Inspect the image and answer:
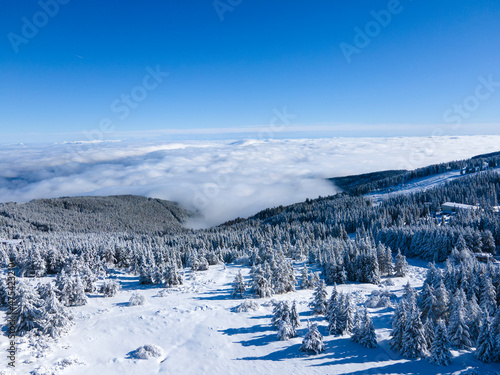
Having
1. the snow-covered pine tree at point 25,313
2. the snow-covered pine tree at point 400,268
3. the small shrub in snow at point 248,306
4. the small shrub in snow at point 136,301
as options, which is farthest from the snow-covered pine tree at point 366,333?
the snow-covered pine tree at point 25,313

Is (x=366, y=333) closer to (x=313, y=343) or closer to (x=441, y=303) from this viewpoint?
(x=313, y=343)

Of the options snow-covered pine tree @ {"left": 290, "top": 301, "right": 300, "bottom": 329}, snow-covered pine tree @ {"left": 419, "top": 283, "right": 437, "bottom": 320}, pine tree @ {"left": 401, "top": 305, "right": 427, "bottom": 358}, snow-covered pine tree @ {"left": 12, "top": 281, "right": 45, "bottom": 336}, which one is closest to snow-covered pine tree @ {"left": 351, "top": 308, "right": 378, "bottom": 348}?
pine tree @ {"left": 401, "top": 305, "right": 427, "bottom": 358}

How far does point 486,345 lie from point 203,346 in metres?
34.8

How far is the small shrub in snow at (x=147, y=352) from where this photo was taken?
34656 millimetres

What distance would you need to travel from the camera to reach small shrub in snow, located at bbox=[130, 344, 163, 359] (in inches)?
1364

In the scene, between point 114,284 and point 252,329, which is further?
point 114,284

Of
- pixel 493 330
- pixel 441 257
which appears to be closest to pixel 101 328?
pixel 493 330

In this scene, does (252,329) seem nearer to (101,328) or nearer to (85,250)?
(101,328)

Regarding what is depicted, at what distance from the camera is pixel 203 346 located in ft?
123

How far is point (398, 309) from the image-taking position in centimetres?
3469

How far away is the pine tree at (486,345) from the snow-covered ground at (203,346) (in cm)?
88

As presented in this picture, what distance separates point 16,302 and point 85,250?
61611 mm

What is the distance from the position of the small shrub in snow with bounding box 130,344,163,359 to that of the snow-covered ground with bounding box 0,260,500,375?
67 cm

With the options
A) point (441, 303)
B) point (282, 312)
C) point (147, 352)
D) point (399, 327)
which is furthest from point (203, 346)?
point (441, 303)
